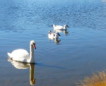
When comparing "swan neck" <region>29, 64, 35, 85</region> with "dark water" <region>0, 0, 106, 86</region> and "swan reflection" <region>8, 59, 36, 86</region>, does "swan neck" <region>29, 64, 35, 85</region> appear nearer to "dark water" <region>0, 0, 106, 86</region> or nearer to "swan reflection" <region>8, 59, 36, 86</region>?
"swan reflection" <region>8, 59, 36, 86</region>

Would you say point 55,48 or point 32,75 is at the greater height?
point 55,48

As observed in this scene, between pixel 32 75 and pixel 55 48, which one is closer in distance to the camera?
pixel 32 75

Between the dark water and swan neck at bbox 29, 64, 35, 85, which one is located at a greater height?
the dark water

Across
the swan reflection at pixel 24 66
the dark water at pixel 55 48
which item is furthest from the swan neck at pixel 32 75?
the dark water at pixel 55 48

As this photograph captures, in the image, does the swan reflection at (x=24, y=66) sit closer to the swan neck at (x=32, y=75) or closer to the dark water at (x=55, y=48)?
the swan neck at (x=32, y=75)

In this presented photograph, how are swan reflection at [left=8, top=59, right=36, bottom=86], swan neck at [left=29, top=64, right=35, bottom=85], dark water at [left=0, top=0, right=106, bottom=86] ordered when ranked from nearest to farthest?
swan neck at [left=29, top=64, right=35, bottom=85] < dark water at [left=0, top=0, right=106, bottom=86] < swan reflection at [left=8, top=59, right=36, bottom=86]

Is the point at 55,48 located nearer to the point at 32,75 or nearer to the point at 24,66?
the point at 24,66

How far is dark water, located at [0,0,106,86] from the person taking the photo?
1625 centimetres

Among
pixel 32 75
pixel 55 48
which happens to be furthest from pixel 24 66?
pixel 55 48

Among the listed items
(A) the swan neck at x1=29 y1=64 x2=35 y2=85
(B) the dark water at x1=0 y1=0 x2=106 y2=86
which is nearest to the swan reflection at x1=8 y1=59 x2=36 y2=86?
(A) the swan neck at x1=29 y1=64 x2=35 y2=85

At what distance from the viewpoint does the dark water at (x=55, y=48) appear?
53.3 ft

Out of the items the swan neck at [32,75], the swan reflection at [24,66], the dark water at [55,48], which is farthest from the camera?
the swan reflection at [24,66]

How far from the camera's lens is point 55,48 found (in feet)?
74.6

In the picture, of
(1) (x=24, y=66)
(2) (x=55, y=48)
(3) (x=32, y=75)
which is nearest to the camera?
(3) (x=32, y=75)
